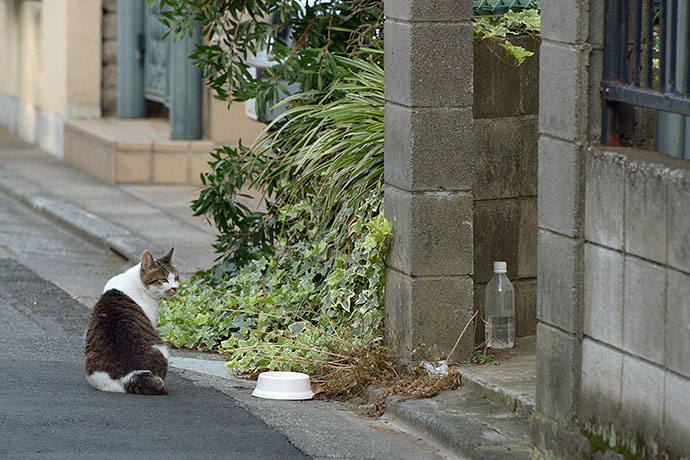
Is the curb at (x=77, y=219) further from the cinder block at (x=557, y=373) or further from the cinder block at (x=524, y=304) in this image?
the cinder block at (x=557, y=373)

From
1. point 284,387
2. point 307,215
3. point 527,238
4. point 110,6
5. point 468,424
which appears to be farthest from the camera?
point 110,6

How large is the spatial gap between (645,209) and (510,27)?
260 cm

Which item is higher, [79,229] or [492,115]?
[492,115]

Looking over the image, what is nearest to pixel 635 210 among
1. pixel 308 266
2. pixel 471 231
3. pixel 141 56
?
pixel 471 231

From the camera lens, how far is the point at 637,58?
529 cm

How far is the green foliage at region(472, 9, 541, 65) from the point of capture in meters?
6.99

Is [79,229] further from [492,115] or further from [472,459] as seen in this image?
[472,459]

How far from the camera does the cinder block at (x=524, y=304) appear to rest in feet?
23.8

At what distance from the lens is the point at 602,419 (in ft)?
17.2

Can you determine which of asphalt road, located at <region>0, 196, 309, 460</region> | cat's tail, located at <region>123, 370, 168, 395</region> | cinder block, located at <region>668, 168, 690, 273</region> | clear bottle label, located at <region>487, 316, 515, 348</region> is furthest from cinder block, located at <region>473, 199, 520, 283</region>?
cinder block, located at <region>668, 168, 690, 273</region>

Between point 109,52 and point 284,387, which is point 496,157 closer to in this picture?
point 284,387

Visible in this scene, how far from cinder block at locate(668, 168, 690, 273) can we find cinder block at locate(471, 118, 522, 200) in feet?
7.55

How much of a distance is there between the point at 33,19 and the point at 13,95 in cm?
168

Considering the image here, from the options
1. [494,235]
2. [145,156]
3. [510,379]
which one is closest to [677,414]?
[510,379]
